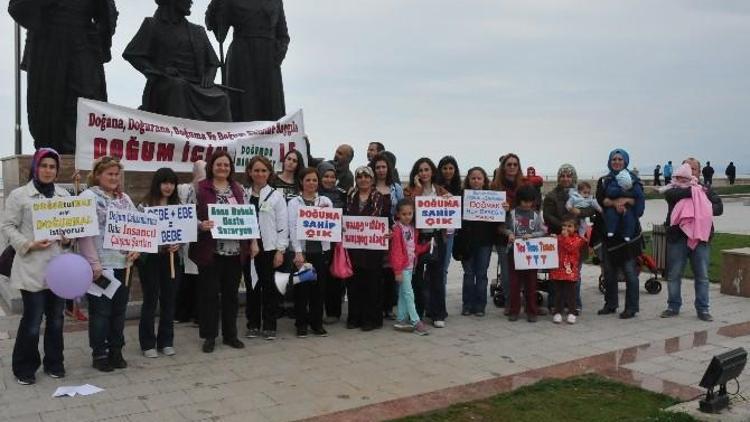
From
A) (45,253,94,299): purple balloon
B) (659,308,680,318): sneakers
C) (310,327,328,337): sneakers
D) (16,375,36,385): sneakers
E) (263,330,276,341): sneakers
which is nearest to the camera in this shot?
(45,253,94,299): purple balloon

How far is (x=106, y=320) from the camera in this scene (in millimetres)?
5750

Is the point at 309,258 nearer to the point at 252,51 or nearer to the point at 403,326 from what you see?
the point at 403,326

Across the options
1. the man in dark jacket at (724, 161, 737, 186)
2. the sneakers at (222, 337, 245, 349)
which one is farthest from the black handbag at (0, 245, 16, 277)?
the man in dark jacket at (724, 161, 737, 186)

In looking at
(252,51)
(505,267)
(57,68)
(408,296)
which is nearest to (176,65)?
(57,68)

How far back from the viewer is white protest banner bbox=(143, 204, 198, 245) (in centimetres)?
603

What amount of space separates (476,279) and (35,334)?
198 inches

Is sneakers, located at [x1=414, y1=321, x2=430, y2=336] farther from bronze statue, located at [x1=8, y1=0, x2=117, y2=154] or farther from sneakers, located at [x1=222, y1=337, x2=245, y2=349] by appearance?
bronze statue, located at [x1=8, y1=0, x2=117, y2=154]

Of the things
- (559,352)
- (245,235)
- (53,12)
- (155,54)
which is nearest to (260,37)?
(155,54)

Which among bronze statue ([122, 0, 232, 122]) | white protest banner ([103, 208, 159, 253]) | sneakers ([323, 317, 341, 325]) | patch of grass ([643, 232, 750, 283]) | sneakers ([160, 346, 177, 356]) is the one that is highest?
bronze statue ([122, 0, 232, 122])

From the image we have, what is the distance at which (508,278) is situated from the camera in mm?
8344

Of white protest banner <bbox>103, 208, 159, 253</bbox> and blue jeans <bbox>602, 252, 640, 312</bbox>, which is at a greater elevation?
white protest banner <bbox>103, 208, 159, 253</bbox>

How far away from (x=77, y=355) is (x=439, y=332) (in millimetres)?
3722

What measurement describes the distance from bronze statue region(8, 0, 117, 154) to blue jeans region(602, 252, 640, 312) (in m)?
7.08

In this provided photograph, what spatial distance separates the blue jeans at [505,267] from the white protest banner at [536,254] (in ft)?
1.00
